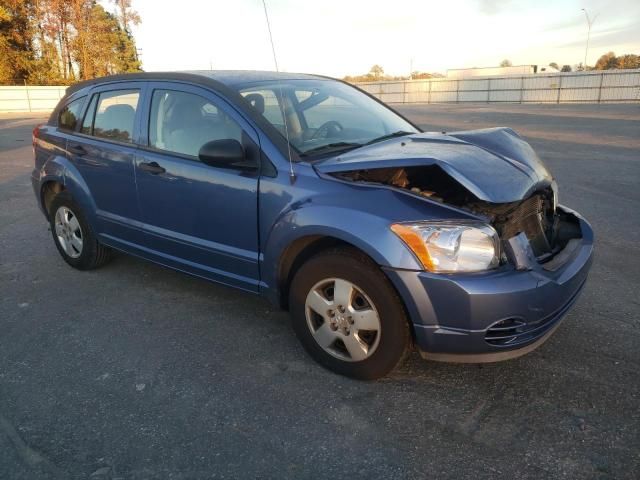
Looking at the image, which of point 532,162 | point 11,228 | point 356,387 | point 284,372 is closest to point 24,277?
point 11,228

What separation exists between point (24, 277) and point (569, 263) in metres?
4.38

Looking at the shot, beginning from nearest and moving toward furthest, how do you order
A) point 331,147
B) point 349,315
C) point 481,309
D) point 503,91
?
1. point 481,309
2. point 349,315
3. point 331,147
4. point 503,91

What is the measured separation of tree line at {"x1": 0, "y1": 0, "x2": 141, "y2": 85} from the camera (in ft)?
140

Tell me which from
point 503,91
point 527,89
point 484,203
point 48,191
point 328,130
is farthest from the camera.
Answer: point 503,91

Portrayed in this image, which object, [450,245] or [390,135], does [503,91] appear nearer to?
[390,135]

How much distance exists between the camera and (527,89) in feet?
117

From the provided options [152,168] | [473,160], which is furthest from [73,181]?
[473,160]

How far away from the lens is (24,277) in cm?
456

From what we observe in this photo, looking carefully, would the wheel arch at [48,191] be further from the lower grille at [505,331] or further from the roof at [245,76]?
the lower grille at [505,331]

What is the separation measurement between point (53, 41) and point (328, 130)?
51299 millimetres

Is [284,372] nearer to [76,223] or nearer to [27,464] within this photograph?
[27,464]

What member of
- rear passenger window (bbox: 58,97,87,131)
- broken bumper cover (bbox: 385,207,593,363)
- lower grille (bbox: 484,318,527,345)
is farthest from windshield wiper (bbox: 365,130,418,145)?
rear passenger window (bbox: 58,97,87,131)

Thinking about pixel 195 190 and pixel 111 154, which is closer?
pixel 195 190

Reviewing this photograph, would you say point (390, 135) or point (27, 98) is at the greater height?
point (27, 98)
